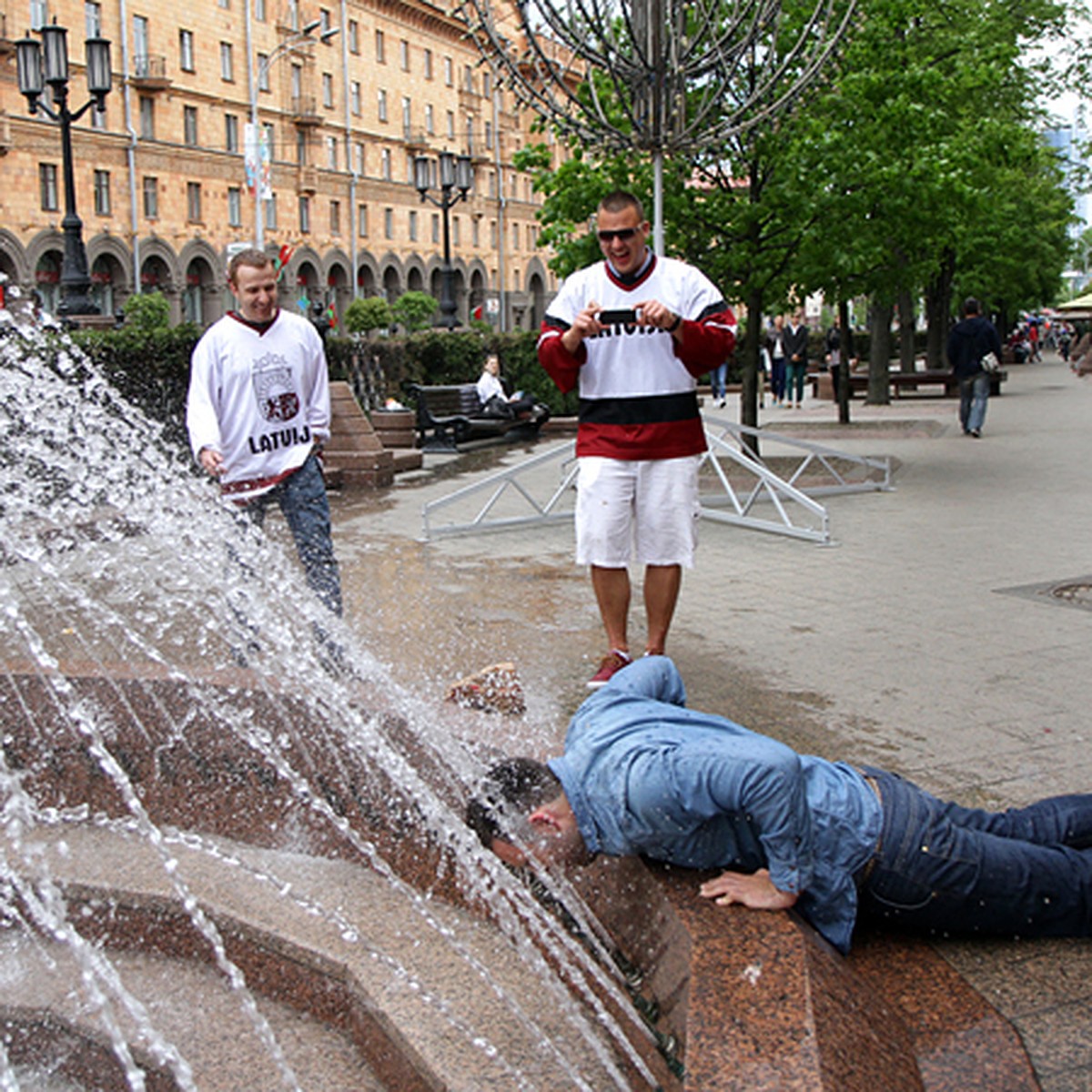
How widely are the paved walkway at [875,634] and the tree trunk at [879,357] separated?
13.0 metres

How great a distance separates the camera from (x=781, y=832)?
9.43 ft

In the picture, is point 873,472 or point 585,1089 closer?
point 585,1089

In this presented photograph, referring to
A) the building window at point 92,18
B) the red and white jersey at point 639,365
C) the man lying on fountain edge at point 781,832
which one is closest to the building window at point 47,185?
the building window at point 92,18

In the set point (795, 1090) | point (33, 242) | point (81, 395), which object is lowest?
point (795, 1090)

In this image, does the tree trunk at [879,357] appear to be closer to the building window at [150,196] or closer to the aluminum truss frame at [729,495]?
the aluminum truss frame at [729,495]

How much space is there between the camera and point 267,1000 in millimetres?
3369

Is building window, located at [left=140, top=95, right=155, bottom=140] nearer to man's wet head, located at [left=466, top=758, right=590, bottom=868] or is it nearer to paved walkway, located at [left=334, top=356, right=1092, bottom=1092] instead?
paved walkway, located at [left=334, top=356, right=1092, bottom=1092]

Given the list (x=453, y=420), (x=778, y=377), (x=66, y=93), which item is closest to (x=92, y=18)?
(x=778, y=377)

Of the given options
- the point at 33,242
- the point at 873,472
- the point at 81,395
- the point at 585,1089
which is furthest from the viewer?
the point at 33,242

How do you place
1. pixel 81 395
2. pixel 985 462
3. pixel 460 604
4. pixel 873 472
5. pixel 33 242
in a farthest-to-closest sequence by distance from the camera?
pixel 33 242
pixel 985 462
pixel 873 472
pixel 81 395
pixel 460 604

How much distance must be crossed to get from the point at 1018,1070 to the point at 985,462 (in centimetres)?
1295

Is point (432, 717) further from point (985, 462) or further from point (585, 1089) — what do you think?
point (985, 462)

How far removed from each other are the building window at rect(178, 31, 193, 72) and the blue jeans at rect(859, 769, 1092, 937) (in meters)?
58.6

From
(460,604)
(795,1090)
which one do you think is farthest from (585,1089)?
(460,604)
